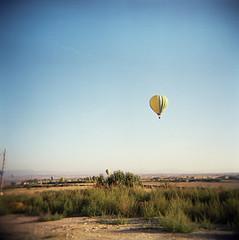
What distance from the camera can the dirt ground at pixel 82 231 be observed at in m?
6.44

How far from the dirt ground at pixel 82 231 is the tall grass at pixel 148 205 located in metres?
0.23

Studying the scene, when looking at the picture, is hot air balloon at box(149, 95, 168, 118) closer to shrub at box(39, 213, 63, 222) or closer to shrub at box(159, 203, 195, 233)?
shrub at box(159, 203, 195, 233)

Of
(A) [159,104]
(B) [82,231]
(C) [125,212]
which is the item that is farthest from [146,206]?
(A) [159,104]

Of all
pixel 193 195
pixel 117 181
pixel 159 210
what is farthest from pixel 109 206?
pixel 117 181

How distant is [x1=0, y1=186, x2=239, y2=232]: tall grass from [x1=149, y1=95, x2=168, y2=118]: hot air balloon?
2.40 m

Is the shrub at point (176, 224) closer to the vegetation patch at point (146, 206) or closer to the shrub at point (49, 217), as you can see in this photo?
the vegetation patch at point (146, 206)

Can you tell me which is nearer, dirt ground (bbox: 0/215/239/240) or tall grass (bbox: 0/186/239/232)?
dirt ground (bbox: 0/215/239/240)

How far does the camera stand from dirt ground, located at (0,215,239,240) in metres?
6.44

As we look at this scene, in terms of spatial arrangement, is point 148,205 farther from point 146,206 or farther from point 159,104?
point 159,104

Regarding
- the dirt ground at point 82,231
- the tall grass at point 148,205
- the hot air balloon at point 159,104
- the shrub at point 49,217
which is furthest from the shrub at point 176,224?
the hot air balloon at point 159,104

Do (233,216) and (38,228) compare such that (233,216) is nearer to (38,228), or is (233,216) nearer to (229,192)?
(229,192)

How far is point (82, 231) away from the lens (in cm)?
690

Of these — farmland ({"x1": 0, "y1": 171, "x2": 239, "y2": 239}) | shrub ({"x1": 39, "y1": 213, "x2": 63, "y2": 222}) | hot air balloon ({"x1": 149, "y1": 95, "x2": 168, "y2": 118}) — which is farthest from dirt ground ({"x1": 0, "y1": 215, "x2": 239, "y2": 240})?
hot air balloon ({"x1": 149, "y1": 95, "x2": 168, "y2": 118})

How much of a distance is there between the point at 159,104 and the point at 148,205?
315 centimetres
